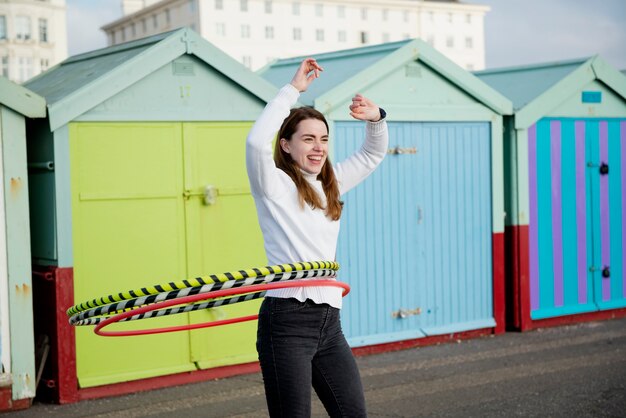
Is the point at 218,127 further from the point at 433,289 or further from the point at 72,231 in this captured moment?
the point at 433,289

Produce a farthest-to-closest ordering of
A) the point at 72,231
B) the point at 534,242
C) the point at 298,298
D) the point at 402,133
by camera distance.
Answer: the point at 534,242 → the point at 402,133 → the point at 72,231 → the point at 298,298

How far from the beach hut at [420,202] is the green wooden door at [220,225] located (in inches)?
37.6

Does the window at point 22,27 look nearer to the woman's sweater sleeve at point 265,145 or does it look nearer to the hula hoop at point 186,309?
the hula hoop at point 186,309

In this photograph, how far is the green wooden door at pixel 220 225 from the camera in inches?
334

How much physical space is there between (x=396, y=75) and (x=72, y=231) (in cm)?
350

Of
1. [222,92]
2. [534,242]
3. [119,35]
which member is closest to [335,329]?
[222,92]

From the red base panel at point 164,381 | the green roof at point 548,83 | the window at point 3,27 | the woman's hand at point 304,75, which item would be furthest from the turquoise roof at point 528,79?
the window at point 3,27

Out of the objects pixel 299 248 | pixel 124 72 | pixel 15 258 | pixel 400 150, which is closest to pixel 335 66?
pixel 400 150

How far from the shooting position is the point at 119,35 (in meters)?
124

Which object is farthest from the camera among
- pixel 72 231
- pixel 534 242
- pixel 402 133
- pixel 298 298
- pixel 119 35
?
pixel 119 35

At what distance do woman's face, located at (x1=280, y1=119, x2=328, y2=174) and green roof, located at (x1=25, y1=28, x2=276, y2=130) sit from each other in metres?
3.43

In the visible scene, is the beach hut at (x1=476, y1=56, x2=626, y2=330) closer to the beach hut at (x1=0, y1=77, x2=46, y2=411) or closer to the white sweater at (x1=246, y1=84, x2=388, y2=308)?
the beach hut at (x1=0, y1=77, x2=46, y2=411)

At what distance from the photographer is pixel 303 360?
15.0 feet

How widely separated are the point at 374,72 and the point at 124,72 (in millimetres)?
2520
